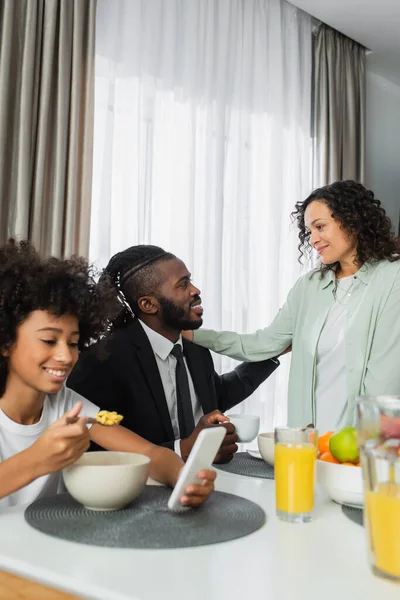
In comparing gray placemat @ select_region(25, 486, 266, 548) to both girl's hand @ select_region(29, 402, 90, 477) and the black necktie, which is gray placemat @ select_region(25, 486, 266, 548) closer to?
girl's hand @ select_region(29, 402, 90, 477)

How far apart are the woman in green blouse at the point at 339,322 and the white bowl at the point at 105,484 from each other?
1.30m

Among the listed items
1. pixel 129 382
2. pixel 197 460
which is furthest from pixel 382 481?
pixel 129 382

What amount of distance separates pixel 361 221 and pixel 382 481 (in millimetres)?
1809

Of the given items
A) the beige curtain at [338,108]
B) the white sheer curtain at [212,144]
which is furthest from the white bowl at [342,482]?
the beige curtain at [338,108]

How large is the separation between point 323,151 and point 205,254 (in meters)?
1.18

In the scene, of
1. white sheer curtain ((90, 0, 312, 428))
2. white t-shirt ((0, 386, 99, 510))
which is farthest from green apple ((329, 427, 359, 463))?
white sheer curtain ((90, 0, 312, 428))

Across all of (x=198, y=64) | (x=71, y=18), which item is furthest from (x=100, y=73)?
(x=198, y=64)

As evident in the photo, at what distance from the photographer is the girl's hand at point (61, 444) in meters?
1.03

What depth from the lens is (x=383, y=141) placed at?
4668 millimetres

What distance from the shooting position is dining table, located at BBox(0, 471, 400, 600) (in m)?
0.73

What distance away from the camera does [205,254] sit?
339cm

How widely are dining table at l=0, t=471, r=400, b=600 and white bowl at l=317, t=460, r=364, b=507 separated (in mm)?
90

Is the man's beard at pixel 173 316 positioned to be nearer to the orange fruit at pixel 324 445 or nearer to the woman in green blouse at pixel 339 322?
the woman in green blouse at pixel 339 322

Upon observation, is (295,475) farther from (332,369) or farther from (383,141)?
(383,141)
